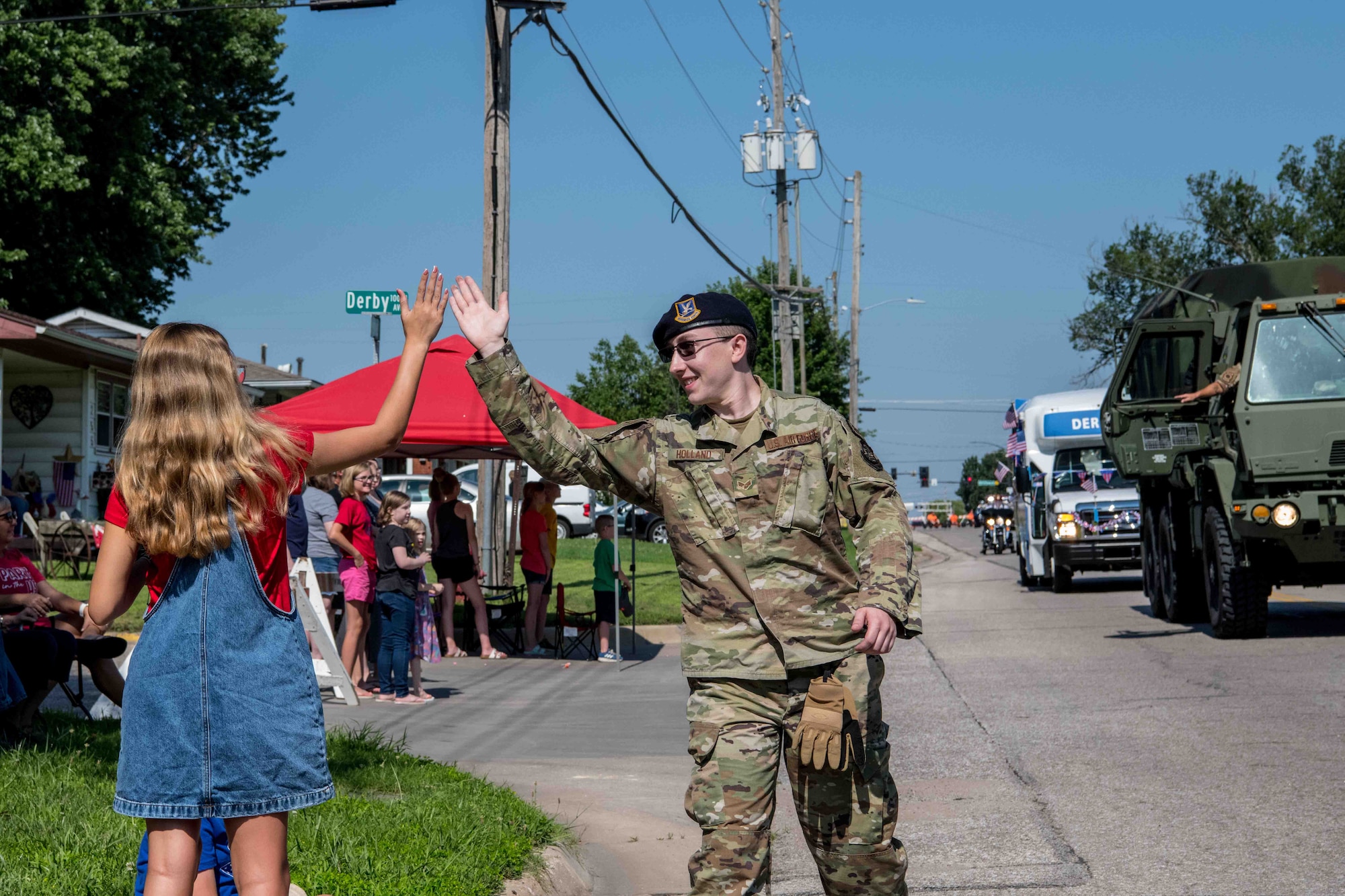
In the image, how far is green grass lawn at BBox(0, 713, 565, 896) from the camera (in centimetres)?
Result: 482

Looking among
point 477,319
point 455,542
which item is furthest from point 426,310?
point 455,542

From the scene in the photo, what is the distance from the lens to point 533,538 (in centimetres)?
1466

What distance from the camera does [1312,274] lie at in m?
13.8

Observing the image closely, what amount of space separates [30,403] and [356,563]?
611 inches

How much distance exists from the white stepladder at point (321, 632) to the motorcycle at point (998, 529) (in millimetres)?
32053

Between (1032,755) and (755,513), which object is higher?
(755,513)

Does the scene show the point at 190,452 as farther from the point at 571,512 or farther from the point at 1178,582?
the point at 571,512

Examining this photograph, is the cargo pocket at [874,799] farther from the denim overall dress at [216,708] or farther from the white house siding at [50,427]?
the white house siding at [50,427]

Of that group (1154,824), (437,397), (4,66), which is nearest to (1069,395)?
(437,397)

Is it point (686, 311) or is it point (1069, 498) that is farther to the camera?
point (1069, 498)

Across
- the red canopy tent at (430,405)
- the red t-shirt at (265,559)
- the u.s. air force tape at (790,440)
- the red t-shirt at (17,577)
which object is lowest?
the red t-shirt at (17,577)

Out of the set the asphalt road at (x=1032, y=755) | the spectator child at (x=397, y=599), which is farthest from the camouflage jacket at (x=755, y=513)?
the spectator child at (x=397, y=599)

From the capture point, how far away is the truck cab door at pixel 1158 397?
13938mm

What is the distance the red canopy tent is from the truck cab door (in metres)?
5.83
